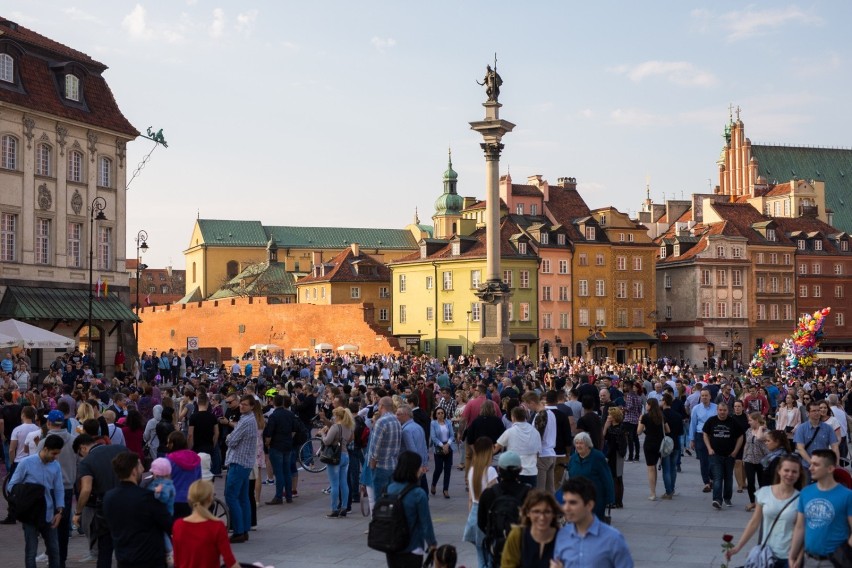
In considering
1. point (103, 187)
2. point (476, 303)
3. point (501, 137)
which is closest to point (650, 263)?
point (476, 303)

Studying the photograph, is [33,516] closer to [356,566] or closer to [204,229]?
[356,566]

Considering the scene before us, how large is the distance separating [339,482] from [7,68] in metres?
30.7

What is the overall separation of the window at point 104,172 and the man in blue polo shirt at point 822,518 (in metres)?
41.5

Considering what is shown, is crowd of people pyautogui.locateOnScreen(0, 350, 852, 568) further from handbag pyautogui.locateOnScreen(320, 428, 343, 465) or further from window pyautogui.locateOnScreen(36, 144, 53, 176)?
window pyautogui.locateOnScreen(36, 144, 53, 176)

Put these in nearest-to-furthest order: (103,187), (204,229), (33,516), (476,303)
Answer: (33,516) → (103,187) → (476,303) → (204,229)

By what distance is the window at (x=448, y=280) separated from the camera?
8112cm

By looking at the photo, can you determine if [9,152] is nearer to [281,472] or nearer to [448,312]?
[281,472]

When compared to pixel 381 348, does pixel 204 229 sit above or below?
above

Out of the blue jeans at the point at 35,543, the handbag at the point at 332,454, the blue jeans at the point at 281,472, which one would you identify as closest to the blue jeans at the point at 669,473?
the handbag at the point at 332,454

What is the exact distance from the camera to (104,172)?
4691cm

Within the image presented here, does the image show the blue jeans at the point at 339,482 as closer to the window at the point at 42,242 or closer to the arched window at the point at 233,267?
the window at the point at 42,242

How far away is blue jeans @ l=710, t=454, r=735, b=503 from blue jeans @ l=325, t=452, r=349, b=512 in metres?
5.09

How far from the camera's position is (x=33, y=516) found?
11.4m

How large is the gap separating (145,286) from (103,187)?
119383 millimetres
